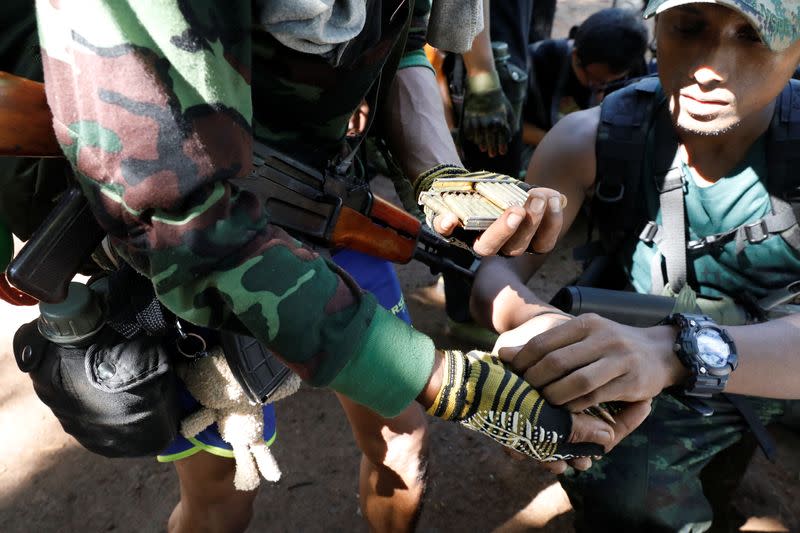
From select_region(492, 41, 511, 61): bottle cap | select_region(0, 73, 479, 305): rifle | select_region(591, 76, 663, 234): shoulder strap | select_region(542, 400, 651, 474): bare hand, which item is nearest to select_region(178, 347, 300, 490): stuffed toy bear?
select_region(0, 73, 479, 305): rifle

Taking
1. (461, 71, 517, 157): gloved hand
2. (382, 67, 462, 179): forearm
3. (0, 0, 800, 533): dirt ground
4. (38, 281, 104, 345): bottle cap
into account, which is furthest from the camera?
(461, 71, 517, 157): gloved hand

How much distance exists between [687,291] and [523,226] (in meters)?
0.82

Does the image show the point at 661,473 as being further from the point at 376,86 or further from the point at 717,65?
the point at 376,86

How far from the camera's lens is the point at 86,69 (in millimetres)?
789

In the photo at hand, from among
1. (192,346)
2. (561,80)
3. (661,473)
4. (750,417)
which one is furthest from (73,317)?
(561,80)

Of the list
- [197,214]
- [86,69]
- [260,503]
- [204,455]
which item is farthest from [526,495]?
[86,69]

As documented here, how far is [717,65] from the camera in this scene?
159 centimetres

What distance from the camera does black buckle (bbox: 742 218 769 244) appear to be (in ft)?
5.88

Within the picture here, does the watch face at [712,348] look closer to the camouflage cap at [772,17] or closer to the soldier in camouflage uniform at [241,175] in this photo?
the soldier in camouflage uniform at [241,175]

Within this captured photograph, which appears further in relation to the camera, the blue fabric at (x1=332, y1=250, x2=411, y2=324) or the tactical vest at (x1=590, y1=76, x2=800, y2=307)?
the tactical vest at (x1=590, y1=76, x2=800, y2=307)

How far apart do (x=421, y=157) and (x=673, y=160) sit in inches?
31.2

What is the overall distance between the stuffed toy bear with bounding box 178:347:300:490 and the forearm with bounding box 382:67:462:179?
2.33 feet

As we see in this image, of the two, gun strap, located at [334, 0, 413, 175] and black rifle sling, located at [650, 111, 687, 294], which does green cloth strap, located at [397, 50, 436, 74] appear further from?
black rifle sling, located at [650, 111, 687, 294]

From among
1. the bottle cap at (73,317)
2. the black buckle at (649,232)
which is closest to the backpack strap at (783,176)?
the black buckle at (649,232)
